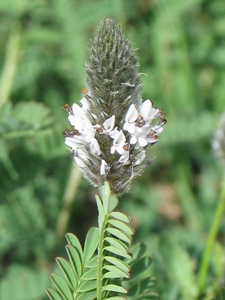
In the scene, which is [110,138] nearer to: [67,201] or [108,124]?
[108,124]

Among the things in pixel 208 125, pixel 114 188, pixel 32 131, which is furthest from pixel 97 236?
pixel 208 125

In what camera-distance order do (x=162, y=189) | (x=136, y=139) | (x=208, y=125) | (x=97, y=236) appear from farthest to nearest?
(x=162, y=189), (x=208, y=125), (x=97, y=236), (x=136, y=139)

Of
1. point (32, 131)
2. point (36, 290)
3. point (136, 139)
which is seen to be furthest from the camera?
point (36, 290)

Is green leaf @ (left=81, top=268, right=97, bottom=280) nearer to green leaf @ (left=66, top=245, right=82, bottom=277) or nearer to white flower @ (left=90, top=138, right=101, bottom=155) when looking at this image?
green leaf @ (left=66, top=245, right=82, bottom=277)

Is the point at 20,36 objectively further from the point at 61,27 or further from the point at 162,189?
the point at 162,189

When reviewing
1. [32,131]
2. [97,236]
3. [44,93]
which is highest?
[44,93]

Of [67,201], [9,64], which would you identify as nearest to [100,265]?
[67,201]
